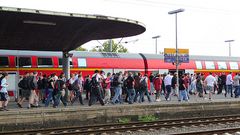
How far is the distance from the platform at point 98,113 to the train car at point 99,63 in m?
6.32

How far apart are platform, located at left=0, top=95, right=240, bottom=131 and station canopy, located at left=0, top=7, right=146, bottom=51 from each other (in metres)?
3.75

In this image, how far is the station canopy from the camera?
15969 millimetres

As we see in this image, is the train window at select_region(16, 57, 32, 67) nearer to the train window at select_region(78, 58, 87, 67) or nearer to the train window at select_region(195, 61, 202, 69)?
the train window at select_region(78, 58, 87, 67)

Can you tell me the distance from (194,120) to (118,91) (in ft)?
14.6

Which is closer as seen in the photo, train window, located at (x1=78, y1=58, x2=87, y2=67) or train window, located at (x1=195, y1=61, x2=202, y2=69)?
train window, located at (x1=78, y1=58, x2=87, y2=67)

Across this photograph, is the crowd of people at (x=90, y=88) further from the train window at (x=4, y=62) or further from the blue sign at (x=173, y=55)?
the train window at (x=4, y=62)

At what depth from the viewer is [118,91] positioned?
19.4 meters

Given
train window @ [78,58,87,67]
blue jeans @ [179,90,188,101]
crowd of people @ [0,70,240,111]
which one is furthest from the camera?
train window @ [78,58,87,67]

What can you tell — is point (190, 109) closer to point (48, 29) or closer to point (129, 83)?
point (129, 83)

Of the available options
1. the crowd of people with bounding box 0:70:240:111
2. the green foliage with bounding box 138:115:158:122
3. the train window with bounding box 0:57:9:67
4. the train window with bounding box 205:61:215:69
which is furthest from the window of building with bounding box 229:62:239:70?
the green foliage with bounding box 138:115:158:122

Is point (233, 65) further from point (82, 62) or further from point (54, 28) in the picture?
point (54, 28)

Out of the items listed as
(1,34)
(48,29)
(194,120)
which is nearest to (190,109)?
(194,120)

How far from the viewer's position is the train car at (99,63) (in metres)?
25.4

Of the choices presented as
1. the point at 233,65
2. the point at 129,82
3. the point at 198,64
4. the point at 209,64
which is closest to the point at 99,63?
the point at 129,82
